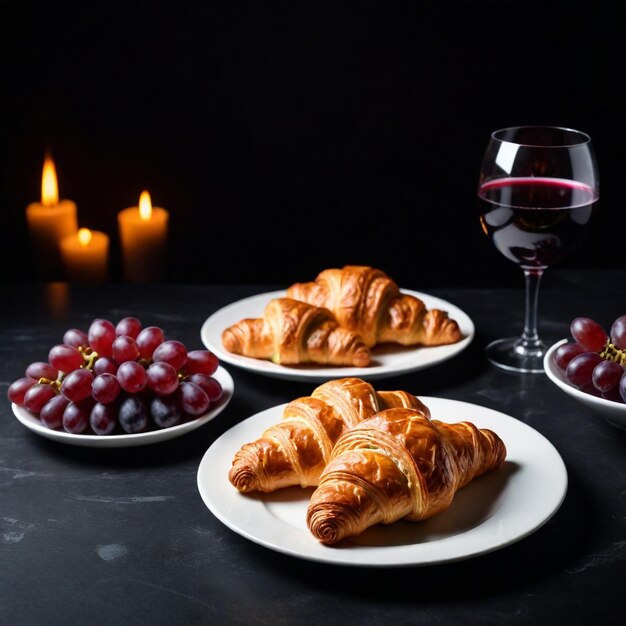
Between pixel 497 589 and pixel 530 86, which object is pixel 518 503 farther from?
pixel 530 86

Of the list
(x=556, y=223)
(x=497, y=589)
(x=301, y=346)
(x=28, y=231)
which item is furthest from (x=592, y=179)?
(x=28, y=231)

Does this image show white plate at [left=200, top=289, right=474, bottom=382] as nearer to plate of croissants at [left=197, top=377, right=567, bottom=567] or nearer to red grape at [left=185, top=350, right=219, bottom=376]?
red grape at [left=185, top=350, right=219, bottom=376]

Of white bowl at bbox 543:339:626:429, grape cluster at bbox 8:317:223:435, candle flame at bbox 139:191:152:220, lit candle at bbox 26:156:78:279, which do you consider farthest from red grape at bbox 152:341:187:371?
lit candle at bbox 26:156:78:279

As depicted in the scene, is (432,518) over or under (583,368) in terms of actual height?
under

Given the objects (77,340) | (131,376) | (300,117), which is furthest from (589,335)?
(300,117)

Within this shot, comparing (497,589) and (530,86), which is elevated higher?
(530,86)

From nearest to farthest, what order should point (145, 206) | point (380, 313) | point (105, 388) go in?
1. point (105, 388)
2. point (380, 313)
3. point (145, 206)

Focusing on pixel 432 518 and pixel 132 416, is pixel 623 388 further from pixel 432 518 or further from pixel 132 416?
pixel 132 416
